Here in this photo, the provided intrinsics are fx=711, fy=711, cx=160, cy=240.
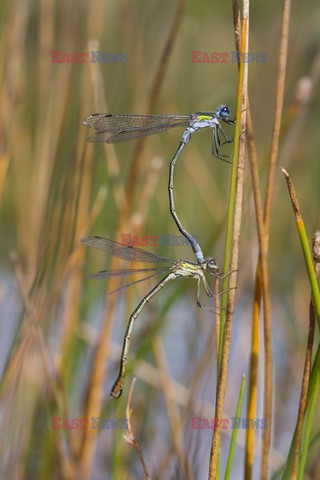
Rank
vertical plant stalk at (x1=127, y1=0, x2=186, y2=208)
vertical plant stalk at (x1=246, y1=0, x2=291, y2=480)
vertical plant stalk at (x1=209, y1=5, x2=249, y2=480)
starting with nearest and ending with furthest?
vertical plant stalk at (x1=209, y1=5, x2=249, y2=480)
vertical plant stalk at (x1=246, y1=0, x2=291, y2=480)
vertical plant stalk at (x1=127, y1=0, x2=186, y2=208)

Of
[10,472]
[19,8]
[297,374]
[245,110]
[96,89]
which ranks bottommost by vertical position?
[10,472]

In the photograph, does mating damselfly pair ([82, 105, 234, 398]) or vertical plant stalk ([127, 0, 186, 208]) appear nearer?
mating damselfly pair ([82, 105, 234, 398])

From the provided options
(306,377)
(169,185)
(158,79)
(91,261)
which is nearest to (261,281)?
(306,377)

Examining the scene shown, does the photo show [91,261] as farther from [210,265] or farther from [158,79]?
[210,265]

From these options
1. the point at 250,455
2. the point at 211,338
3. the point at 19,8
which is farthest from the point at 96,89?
the point at 250,455

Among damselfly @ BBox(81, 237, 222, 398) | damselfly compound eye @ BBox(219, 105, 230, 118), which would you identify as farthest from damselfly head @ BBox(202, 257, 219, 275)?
damselfly compound eye @ BBox(219, 105, 230, 118)

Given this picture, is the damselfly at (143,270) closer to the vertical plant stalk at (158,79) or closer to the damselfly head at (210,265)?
the damselfly head at (210,265)

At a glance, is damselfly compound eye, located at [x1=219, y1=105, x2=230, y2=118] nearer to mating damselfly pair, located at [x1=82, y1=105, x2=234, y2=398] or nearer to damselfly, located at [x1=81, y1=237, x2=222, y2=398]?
mating damselfly pair, located at [x1=82, y1=105, x2=234, y2=398]

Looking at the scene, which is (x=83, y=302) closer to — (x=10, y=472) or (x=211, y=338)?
(x=10, y=472)
